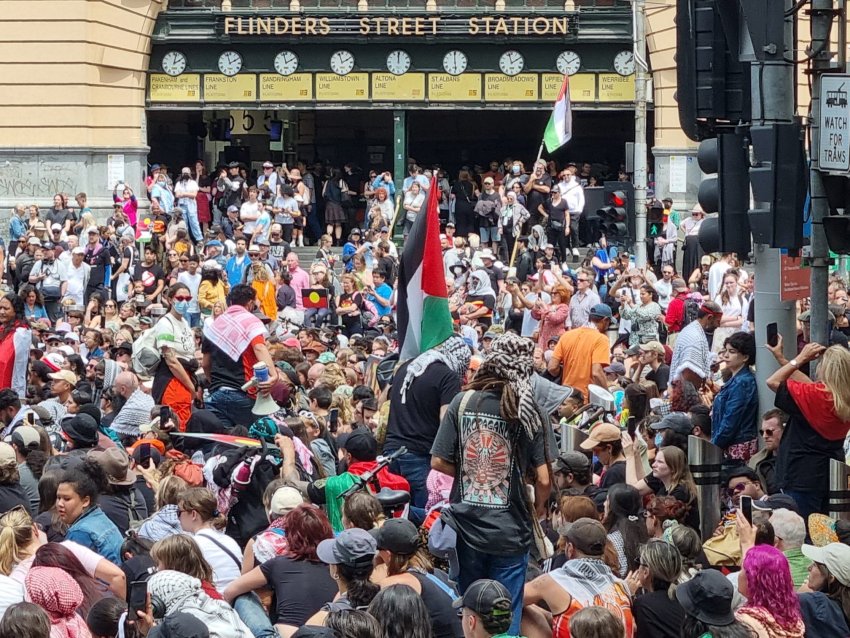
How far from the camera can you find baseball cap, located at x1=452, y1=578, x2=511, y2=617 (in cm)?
631

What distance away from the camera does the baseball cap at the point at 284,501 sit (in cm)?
828

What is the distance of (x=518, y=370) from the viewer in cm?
753

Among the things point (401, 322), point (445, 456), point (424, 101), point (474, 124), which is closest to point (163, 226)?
point (424, 101)

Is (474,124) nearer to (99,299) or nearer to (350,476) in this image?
(99,299)

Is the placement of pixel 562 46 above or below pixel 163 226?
above

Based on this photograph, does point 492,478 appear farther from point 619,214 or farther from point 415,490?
point 619,214

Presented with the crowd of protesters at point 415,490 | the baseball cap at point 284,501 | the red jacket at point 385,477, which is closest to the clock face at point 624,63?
the crowd of protesters at point 415,490

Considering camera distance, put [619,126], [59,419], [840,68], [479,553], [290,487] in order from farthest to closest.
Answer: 1. [619,126]
2. [59,419]
3. [840,68]
4. [290,487]
5. [479,553]

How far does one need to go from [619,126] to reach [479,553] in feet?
115

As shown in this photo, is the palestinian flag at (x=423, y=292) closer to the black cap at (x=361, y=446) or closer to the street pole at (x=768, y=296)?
the black cap at (x=361, y=446)

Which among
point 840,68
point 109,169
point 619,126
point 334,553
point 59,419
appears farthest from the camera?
point 619,126

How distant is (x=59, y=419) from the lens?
500 inches

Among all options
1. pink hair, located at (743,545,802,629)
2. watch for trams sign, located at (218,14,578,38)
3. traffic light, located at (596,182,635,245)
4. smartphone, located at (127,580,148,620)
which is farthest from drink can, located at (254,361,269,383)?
watch for trams sign, located at (218,14,578,38)

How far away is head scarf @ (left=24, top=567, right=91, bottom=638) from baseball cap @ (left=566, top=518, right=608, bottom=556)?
2.24 metres
